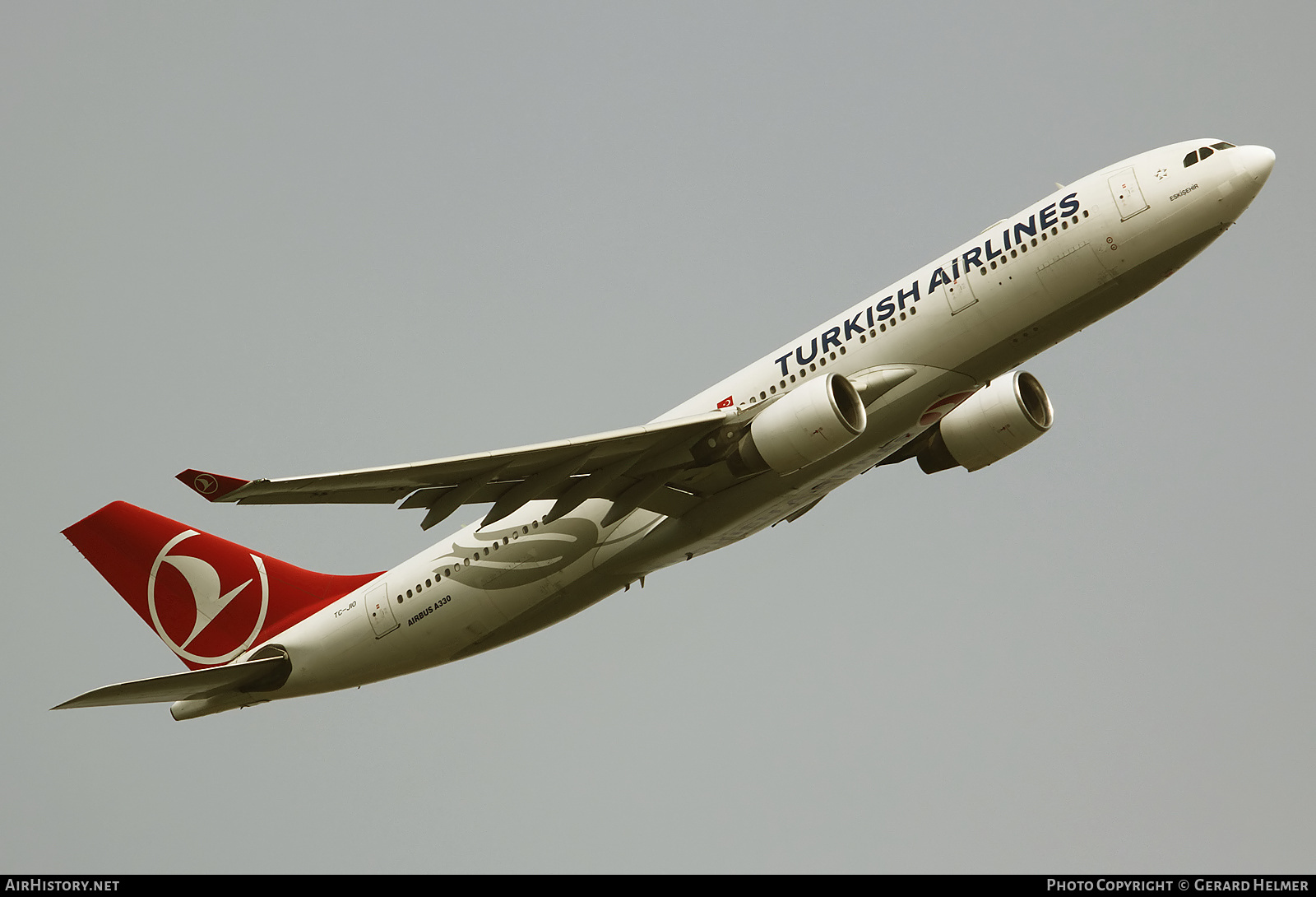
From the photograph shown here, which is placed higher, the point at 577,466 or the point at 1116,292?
the point at 1116,292

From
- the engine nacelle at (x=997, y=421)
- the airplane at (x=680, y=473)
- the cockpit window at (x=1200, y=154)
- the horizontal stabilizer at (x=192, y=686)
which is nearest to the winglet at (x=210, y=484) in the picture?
the airplane at (x=680, y=473)

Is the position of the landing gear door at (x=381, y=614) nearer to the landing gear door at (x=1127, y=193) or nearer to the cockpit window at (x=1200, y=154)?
the landing gear door at (x=1127, y=193)

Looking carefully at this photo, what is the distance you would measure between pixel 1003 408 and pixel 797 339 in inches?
206

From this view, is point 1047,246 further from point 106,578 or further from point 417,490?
point 106,578

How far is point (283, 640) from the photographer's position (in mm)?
32031

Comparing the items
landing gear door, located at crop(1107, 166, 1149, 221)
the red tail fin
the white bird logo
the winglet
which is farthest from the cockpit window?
the white bird logo

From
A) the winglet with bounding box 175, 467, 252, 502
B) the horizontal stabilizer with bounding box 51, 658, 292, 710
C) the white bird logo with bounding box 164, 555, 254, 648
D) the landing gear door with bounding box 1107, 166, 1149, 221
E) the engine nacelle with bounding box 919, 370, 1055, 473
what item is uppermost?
the landing gear door with bounding box 1107, 166, 1149, 221

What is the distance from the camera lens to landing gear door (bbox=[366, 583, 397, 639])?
31.1 metres

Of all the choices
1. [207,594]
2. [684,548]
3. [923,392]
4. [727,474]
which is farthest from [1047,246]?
[207,594]

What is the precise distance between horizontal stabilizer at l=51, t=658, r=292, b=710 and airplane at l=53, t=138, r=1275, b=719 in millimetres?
51

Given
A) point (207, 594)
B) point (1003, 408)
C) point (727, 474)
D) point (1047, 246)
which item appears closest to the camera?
point (1047, 246)

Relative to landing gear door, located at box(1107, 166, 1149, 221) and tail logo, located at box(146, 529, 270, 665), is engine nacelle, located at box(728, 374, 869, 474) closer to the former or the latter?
landing gear door, located at box(1107, 166, 1149, 221)

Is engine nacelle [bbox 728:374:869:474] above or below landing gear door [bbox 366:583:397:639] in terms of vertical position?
above

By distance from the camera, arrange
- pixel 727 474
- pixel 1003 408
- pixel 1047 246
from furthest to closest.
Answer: pixel 1003 408
pixel 727 474
pixel 1047 246
